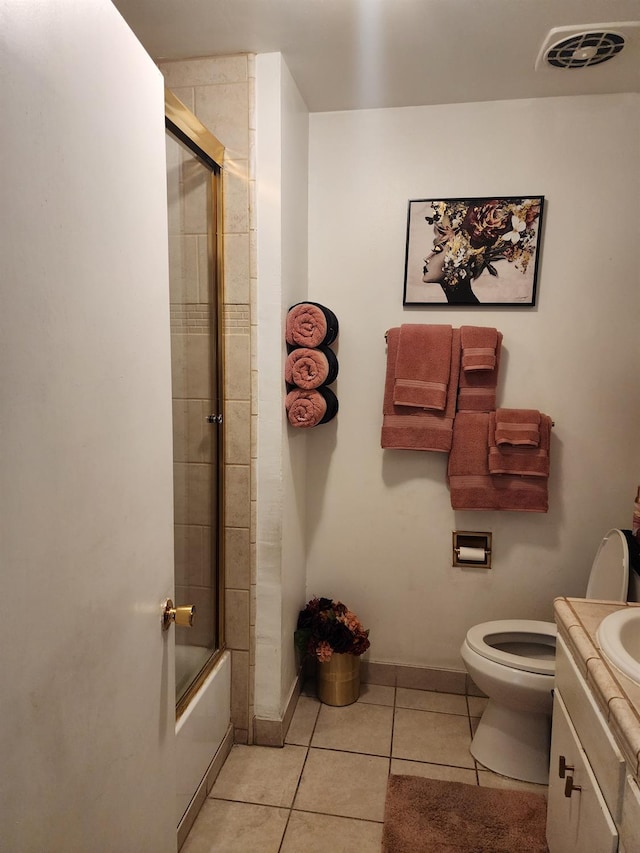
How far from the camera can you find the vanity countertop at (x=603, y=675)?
106 centimetres

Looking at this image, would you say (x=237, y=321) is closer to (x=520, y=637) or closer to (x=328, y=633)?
(x=328, y=633)

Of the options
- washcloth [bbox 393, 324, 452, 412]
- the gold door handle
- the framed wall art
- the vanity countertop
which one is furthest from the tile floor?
the framed wall art

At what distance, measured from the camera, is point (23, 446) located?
2.33ft

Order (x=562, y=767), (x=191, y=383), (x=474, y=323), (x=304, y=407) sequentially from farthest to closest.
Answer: (x=474, y=323), (x=304, y=407), (x=191, y=383), (x=562, y=767)

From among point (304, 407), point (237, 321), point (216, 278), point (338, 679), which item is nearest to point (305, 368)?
point (304, 407)

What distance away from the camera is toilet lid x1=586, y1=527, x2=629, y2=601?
6.26 feet

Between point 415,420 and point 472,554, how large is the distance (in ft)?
1.93

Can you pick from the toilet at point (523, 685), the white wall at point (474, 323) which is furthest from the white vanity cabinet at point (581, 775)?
the white wall at point (474, 323)

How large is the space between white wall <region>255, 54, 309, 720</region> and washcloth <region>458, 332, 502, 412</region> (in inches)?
26.2

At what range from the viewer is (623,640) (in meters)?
1.41

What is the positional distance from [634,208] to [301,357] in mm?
1331

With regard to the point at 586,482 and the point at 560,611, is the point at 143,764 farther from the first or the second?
the point at 586,482

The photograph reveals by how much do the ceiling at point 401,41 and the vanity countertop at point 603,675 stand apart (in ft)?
5.24

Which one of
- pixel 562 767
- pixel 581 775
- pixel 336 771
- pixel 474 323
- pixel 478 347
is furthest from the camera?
pixel 474 323
